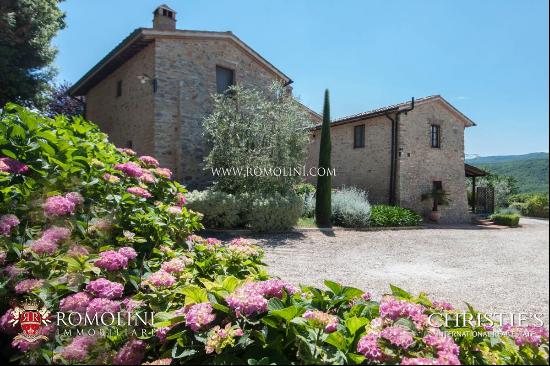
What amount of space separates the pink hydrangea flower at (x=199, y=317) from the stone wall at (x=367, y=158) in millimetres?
12852

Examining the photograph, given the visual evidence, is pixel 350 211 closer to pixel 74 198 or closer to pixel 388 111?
pixel 388 111

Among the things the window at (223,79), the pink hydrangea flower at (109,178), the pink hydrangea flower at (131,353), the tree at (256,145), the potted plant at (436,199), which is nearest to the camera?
the pink hydrangea flower at (131,353)

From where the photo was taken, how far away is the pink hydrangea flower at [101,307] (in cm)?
160

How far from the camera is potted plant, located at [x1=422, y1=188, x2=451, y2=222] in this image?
44.4 feet

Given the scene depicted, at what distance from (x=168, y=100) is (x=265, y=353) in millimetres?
10096

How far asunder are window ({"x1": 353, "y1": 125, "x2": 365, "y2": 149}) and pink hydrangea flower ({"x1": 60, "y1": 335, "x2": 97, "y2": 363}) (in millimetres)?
14221

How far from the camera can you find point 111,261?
1890mm

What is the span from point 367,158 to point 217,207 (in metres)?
8.52

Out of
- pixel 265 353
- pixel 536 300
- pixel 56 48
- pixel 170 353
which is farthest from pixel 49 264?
pixel 56 48

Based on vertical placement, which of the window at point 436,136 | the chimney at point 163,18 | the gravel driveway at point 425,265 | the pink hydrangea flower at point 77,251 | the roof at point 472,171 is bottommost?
the gravel driveway at point 425,265

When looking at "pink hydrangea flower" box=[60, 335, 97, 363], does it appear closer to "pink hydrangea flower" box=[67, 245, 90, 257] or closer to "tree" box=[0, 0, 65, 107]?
"pink hydrangea flower" box=[67, 245, 90, 257]

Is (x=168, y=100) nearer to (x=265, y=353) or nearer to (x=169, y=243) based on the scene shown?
(x=169, y=243)

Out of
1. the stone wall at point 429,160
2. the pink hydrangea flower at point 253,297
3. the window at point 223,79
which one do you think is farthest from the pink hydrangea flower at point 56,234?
the stone wall at point 429,160

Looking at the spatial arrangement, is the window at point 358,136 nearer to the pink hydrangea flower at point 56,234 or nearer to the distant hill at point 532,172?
the pink hydrangea flower at point 56,234
